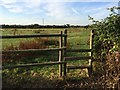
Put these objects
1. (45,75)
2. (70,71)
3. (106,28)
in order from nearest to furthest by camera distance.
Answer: (106,28), (45,75), (70,71)

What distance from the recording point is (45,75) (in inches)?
350

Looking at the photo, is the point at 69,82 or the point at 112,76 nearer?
the point at 112,76

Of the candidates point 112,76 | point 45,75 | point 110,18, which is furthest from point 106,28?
point 45,75

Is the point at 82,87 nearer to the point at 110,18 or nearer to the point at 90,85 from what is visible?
the point at 90,85

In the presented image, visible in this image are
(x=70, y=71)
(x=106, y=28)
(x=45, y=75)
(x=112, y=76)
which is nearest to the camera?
(x=112, y=76)

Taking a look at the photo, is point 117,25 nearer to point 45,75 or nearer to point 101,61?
point 101,61

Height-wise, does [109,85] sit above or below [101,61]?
below

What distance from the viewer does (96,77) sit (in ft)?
27.8

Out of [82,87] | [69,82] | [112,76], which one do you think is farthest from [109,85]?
[69,82]

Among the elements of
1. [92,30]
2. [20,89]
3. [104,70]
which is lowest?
[20,89]

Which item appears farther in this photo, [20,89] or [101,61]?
[101,61]

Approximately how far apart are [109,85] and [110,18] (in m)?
2.08

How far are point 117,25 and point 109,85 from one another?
1796 mm

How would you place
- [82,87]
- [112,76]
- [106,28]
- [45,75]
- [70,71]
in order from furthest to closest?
1. [70,71]
2. [45,75]
3. [106,28]
4. [82,87]
5. [112,76]
